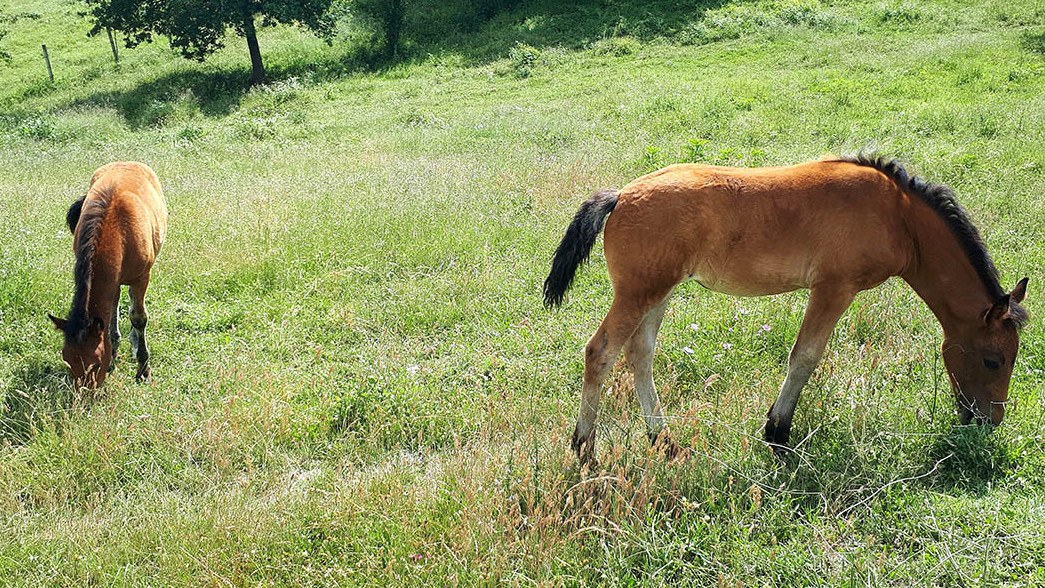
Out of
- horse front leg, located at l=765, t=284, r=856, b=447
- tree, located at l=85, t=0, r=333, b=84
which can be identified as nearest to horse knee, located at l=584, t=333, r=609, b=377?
horse front leg, located at l=765, t=284, r=856, b=447

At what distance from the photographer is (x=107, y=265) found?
5.23m

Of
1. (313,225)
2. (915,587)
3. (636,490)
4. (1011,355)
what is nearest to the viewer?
(915,587)

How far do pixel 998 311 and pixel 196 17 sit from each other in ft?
85.5

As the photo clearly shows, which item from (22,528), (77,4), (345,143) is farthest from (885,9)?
(77,4)

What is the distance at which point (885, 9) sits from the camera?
2111 centimetres

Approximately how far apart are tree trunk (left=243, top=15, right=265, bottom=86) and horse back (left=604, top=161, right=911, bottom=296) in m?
23.6

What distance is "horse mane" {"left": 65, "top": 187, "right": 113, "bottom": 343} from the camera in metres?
4.84

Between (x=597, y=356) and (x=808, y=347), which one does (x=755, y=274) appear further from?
(x=597, y=356)

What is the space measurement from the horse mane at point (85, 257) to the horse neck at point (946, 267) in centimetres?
575

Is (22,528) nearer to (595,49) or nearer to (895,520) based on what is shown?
(895,520)

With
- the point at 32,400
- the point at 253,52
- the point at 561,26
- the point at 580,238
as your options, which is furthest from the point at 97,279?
the point at 561,26

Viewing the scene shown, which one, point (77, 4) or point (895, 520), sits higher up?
point (77, 4)

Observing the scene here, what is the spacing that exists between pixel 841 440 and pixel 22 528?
15.9 ft

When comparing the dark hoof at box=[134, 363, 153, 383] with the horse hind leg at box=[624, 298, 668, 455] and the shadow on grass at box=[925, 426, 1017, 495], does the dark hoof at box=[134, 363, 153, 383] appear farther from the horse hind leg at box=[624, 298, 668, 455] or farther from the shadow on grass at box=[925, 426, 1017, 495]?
the shadow on grass at box=[925, 426, 1017, 495]
